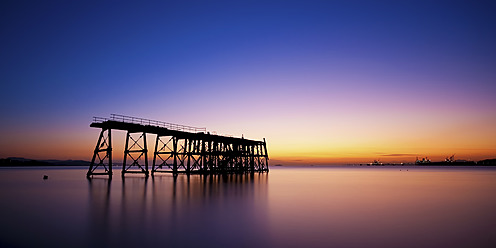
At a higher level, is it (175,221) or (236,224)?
(175,221)

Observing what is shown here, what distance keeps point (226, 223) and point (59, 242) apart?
18.2 ft

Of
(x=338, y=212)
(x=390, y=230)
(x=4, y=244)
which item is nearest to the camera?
(x=4, y=244)

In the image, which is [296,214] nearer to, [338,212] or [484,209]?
[338,212]

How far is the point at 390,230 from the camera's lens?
38.0ft

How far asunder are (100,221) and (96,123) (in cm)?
1948

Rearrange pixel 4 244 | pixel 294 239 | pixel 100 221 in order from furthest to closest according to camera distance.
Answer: pixel 100 221 → pixel 294 239 → pixel 4 244

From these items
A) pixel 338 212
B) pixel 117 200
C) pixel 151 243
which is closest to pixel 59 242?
pixel 151 243

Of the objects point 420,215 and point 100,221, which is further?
point 420,215

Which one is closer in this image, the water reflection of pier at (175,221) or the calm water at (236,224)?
the calm water at (236,224)

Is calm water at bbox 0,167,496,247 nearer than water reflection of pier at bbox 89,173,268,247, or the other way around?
calm water at bbox 0,167,496,247

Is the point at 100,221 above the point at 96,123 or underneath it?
underneath

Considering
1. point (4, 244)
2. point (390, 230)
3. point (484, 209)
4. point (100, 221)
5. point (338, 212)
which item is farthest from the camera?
point (484, 209)

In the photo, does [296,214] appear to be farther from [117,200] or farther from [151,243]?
[117,200]

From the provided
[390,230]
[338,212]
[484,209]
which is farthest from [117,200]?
[484,209]
